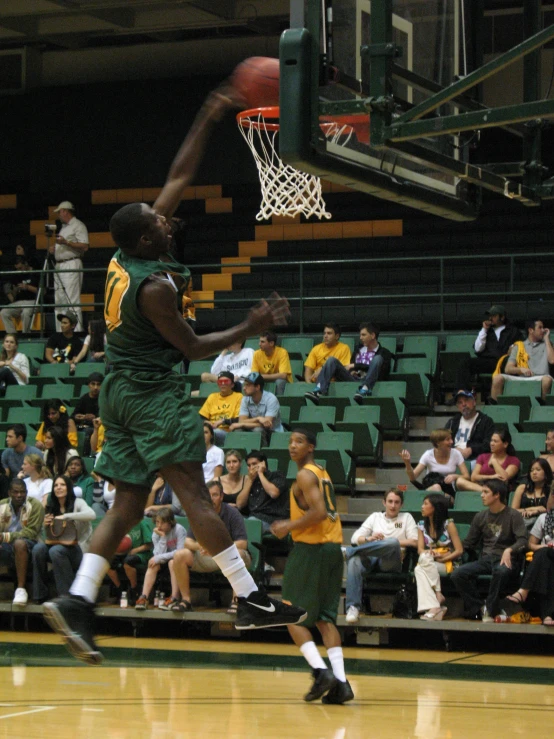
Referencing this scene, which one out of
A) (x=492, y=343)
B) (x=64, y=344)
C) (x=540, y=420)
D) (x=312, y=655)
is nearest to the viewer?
(x=312, y=655)

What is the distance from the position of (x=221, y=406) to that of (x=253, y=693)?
5462mm

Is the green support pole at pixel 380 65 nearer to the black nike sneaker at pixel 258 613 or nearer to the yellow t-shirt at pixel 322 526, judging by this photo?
the black nike sneaker at pixel 258 613

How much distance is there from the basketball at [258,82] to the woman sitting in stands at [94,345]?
31.5ft

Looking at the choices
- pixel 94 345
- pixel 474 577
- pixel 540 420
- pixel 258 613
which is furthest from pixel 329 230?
pixel 258 613

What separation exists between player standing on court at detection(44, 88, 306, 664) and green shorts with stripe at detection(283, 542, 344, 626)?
2791 mm

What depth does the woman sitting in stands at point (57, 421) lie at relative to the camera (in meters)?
13.1

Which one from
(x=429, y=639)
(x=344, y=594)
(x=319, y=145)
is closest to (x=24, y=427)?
(x=344, y=594)

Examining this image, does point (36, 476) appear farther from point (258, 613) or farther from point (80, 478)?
point (258, 613)

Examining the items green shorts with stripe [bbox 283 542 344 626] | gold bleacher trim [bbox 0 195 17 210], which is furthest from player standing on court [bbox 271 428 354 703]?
gold bleacher trim [bbox 0 195 17 210]

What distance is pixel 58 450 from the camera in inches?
491

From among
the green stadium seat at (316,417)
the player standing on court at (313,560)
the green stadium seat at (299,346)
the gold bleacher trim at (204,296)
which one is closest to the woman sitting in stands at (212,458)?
the green stadium seat at (316,417)

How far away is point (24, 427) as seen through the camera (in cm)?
1281

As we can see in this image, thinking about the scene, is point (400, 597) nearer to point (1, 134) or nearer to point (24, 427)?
point (24, 427)

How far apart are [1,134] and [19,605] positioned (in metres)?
12.1
